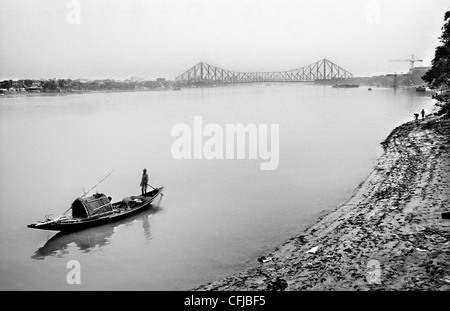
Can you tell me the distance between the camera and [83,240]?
915 cm

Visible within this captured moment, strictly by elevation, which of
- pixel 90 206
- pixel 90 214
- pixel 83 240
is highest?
pixel 90 206

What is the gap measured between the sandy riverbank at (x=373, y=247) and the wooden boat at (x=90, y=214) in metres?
4.15

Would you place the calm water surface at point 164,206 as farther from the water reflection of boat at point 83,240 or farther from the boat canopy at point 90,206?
the boat canopy at point 90,206

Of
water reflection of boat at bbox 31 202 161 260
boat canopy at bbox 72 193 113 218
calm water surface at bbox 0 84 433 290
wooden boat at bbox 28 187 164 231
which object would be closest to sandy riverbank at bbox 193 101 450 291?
calm water surface at bbox 0 84 433 290

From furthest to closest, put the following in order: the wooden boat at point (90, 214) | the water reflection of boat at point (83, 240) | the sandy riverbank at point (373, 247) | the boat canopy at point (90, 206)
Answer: the boat canopy at point (90, 206), the wooden boat at point (90, 214), the water reflection of boat at point (83, 240), the sandy riverbank at point (373, 247)

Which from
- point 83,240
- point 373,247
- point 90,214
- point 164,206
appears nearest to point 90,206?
point 90,214

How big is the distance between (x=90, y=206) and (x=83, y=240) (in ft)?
3.04

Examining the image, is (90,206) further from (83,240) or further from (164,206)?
(164,206)

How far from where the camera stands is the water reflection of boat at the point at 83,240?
8602mm

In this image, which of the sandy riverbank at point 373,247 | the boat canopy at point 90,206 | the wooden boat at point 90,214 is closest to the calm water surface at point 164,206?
the wooden boat at point 90,214
